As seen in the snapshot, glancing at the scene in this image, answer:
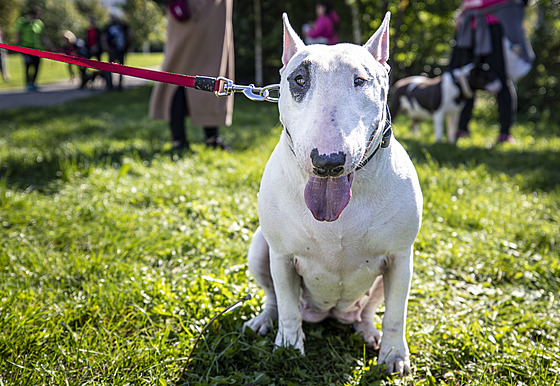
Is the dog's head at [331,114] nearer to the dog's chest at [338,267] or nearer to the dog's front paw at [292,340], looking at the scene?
the dog's chest at [338,267]

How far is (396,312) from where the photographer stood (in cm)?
188

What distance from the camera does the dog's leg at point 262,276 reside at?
2.14 metres

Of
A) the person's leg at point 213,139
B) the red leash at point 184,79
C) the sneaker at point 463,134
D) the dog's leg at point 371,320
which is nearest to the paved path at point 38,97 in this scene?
the person's leg at point 213,139

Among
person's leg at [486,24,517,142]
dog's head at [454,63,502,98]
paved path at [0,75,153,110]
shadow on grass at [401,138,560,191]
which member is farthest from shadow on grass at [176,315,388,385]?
paved path at [0,75,153,110]

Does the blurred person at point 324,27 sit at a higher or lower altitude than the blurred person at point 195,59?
higher

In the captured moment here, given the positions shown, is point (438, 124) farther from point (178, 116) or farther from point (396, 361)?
point (396, 361)

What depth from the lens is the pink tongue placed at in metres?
1.49

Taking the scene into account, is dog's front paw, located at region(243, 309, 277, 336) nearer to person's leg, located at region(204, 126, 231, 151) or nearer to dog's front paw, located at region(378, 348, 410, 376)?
dog's front paw, located at region(378, 348, 410, 376)

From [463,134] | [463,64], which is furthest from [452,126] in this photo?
[463,64]

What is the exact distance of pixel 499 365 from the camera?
1.94 m

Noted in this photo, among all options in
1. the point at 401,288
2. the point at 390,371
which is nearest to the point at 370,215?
the point at 401,288

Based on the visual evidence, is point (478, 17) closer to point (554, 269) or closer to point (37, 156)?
point (554, 269)

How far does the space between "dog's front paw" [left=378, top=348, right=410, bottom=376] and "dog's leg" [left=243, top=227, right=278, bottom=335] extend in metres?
0.55

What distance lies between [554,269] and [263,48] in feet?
31.3
